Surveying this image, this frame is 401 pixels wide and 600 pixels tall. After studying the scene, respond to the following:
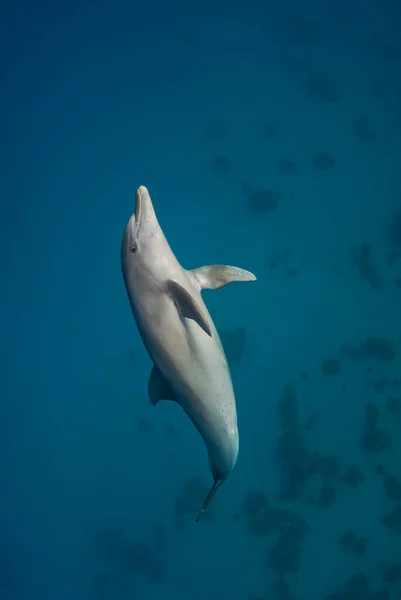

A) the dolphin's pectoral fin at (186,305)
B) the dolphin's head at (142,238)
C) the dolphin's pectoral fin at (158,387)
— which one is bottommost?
the dolphin's pectoral fin at (158,387)

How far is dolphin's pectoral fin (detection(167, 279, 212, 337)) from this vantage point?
373cm

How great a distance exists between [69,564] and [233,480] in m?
8.45

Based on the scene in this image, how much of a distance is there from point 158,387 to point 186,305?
116 centimetres

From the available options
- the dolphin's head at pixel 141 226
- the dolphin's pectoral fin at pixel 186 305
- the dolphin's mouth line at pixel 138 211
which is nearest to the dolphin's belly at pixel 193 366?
the dolphin's pectoral fin at pixel 186 305

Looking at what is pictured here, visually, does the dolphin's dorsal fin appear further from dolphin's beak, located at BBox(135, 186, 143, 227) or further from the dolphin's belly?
dolphin's beak, located at BBox(135, 186, 143, 227)

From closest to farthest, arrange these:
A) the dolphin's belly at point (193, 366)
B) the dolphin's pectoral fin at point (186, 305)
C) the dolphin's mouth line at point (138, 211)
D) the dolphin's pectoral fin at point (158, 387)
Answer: the dolphin's pectoral fin at point (186, 305) → the dolphin's mouth line at point (138, 211) → the dolphin's belly at point (193, 366) → the dolphin's pectoral fin at point (158, 387)

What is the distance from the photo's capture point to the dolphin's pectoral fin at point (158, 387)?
450 centimetres

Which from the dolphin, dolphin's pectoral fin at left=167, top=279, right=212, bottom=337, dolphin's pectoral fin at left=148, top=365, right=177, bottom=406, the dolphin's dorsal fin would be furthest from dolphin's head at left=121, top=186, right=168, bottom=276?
dolphin's pectoral fin at left=148, top=365, right=177, bottom=406

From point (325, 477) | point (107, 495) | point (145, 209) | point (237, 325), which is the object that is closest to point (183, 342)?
point (145, 209)

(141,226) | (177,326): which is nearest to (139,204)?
(141,226)

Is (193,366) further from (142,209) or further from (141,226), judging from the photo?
(142,209)

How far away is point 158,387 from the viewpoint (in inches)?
182

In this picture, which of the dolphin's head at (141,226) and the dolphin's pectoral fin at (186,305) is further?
the dolphin's head at (141,226)

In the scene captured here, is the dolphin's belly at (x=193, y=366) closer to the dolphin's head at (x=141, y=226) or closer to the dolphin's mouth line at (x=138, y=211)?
the dolphin's head at (x=141, y=226)
